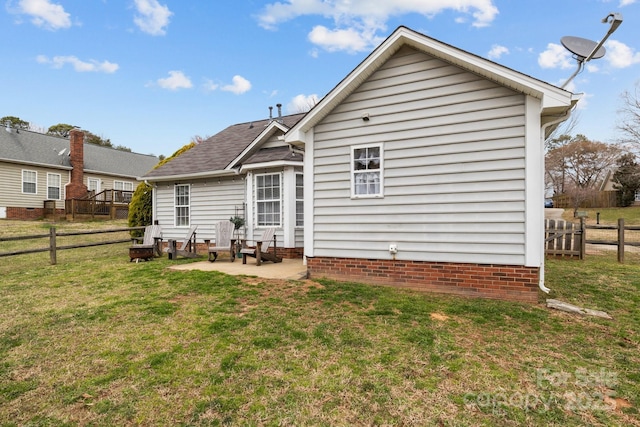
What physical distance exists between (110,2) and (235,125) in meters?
6.40

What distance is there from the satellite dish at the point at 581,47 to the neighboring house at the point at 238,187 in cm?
614

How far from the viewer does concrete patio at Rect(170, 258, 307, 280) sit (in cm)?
705

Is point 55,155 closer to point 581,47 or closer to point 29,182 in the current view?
point 29,182

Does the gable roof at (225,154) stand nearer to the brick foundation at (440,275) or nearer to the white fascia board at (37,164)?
the brick foundation at (440,275)

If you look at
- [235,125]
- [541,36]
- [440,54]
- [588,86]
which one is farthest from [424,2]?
[588,86]

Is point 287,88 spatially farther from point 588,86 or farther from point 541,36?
point 588,86

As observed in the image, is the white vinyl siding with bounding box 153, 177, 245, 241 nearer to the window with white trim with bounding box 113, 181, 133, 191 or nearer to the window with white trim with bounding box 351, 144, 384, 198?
the window with white trim with bounding box 351, 144, 384, 198

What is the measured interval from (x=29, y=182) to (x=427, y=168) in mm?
25167

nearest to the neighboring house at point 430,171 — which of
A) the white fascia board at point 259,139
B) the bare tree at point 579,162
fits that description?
the white fascia board at point 259,139

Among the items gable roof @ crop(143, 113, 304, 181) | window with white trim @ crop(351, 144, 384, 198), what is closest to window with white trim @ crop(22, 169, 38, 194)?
gable roof @ crop(143, 113, 304, 181)

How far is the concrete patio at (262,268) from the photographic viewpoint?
7.05 metres

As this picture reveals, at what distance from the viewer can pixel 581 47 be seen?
552 centimetres

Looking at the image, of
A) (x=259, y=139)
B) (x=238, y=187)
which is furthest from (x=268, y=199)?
(x=259, y=139)

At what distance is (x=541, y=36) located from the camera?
10.8 meters
